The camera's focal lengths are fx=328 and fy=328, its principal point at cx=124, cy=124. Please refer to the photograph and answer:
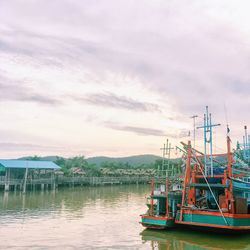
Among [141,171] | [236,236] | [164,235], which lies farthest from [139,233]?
[141,171]

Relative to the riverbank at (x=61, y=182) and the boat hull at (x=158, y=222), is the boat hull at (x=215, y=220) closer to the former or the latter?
the boat hull at (x=158, y=222)

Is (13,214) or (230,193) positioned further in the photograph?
(13,214)

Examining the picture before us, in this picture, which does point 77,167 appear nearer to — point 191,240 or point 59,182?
point 59,182

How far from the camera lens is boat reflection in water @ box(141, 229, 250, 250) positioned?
16703 millimetres

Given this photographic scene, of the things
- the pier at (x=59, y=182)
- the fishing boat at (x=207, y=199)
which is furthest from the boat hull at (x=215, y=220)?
the pier at (x=59, y=182)

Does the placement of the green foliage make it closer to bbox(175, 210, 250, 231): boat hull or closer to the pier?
the pier

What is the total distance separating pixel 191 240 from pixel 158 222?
2426mm

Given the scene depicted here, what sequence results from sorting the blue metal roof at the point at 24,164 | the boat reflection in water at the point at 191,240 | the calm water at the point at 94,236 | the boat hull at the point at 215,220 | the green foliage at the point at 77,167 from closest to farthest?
the calm water at the point at 94,236 → the boat reflection in water at the point at 191,240 → the boat hull at the point at 215,220 → the blue metal roof at the point at 24,164 → the green foliage at the point at 77,167

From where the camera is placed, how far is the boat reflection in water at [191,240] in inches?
658

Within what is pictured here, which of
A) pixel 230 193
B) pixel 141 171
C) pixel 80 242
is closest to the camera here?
pixel 80 242

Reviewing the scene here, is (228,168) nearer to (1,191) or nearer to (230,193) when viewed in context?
(230,193)

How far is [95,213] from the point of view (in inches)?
1098

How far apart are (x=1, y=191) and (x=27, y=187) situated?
4865mm

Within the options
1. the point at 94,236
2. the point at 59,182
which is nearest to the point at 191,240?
the point at 94,236
